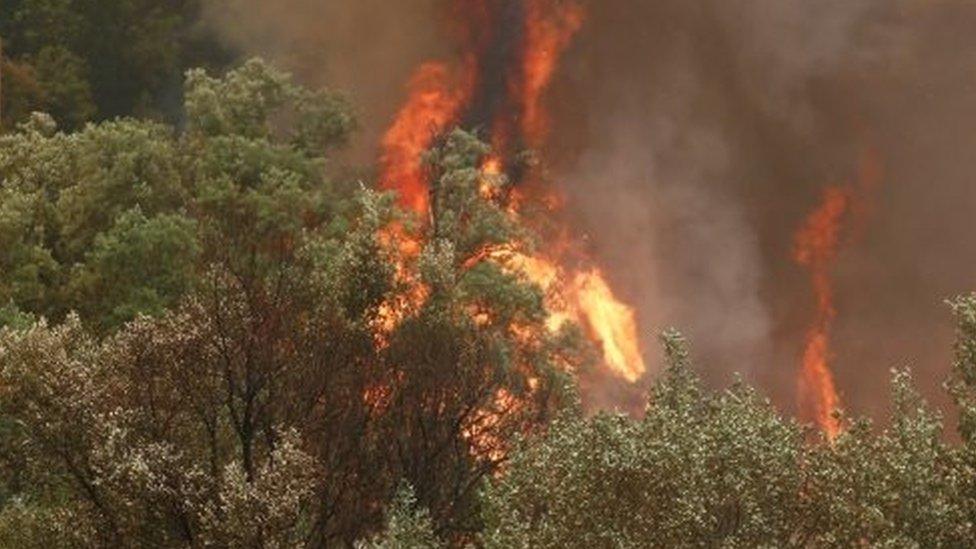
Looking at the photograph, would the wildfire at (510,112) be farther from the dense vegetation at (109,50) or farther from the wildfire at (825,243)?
the dense vegetation at (109,50)

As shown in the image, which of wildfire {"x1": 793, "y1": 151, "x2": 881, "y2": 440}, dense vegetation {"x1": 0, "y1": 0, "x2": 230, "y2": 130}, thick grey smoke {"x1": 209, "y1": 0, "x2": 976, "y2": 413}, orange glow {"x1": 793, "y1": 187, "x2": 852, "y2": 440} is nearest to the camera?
orange glow {"x1": 793, "y1": 187, "x2": 852, "y2": 440}

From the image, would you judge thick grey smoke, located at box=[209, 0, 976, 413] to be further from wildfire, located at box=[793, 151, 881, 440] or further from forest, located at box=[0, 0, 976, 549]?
forest, located at box=[0, 0, 976, 549]

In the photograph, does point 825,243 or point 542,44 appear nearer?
point 825,243

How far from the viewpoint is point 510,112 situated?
7294 cm

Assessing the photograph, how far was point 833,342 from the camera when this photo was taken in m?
66.9

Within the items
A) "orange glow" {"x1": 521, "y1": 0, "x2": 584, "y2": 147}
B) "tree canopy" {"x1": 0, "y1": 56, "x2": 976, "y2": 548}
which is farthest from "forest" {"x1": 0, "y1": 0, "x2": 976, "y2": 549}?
"orange glow" {"x1": 521, "y1": 0, "x2": 584, "y2": 147}

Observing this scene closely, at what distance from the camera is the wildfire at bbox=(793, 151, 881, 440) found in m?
67.1

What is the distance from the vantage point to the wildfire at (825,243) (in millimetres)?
67125

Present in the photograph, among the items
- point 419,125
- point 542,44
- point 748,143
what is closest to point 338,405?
point 419,125

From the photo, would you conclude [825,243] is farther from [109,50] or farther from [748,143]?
[109,50]

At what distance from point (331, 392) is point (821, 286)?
4148cm

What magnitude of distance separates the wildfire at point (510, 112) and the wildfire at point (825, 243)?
8.85 m

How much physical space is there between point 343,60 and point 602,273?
1774 cm

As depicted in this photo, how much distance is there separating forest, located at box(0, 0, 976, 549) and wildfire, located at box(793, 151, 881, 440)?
532 inches
